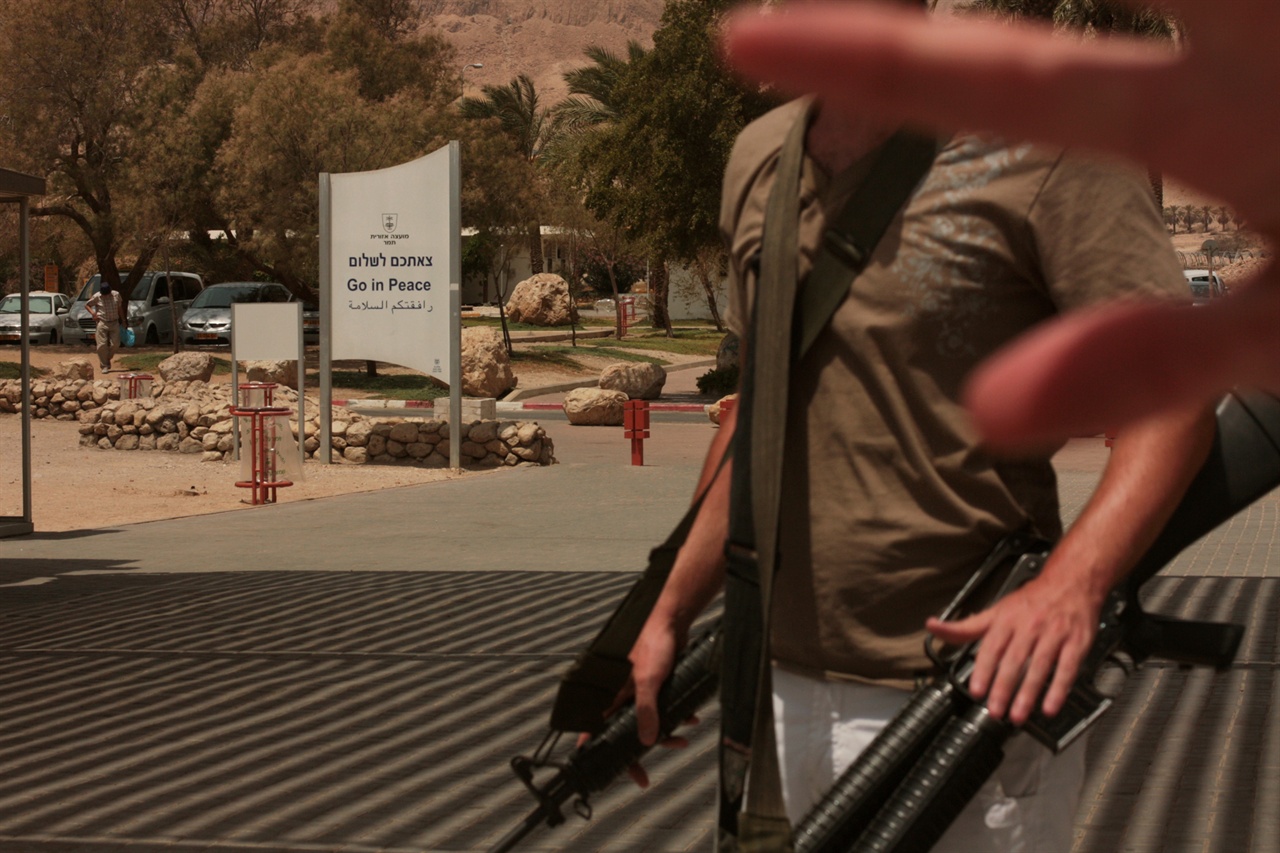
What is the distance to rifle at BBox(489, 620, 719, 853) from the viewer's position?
7.22 feet

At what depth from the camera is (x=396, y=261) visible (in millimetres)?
16156

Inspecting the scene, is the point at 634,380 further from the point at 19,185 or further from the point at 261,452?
the point at 19,185

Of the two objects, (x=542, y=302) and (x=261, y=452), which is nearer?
(x=261, y=452)

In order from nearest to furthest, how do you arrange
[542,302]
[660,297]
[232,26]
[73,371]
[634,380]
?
[73,371] < [634,380] < [232,26] < [542,302] < [660,297]

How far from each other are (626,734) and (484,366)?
77.6ft

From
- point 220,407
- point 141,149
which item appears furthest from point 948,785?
point 141,149

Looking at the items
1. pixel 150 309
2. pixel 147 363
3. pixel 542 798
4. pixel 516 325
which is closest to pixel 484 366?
pixel 147 363

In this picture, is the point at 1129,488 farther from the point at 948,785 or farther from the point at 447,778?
the point at 447,778

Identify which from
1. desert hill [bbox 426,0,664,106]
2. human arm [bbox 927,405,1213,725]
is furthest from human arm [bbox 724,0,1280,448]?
desert hill [bbox 426,0,664,106]

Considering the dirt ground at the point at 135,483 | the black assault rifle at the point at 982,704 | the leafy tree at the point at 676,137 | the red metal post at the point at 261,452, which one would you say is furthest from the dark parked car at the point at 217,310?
the black assault rifle at the point at 982,704

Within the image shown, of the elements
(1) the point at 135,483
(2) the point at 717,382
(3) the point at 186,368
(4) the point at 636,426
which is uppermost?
(3) the point at 186,368

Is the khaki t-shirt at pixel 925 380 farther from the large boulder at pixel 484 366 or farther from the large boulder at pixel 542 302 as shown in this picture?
the large boulder at pixel 542 302

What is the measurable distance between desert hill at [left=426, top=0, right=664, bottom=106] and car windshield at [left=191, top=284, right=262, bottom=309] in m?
108

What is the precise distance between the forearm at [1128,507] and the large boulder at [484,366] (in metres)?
23.9
